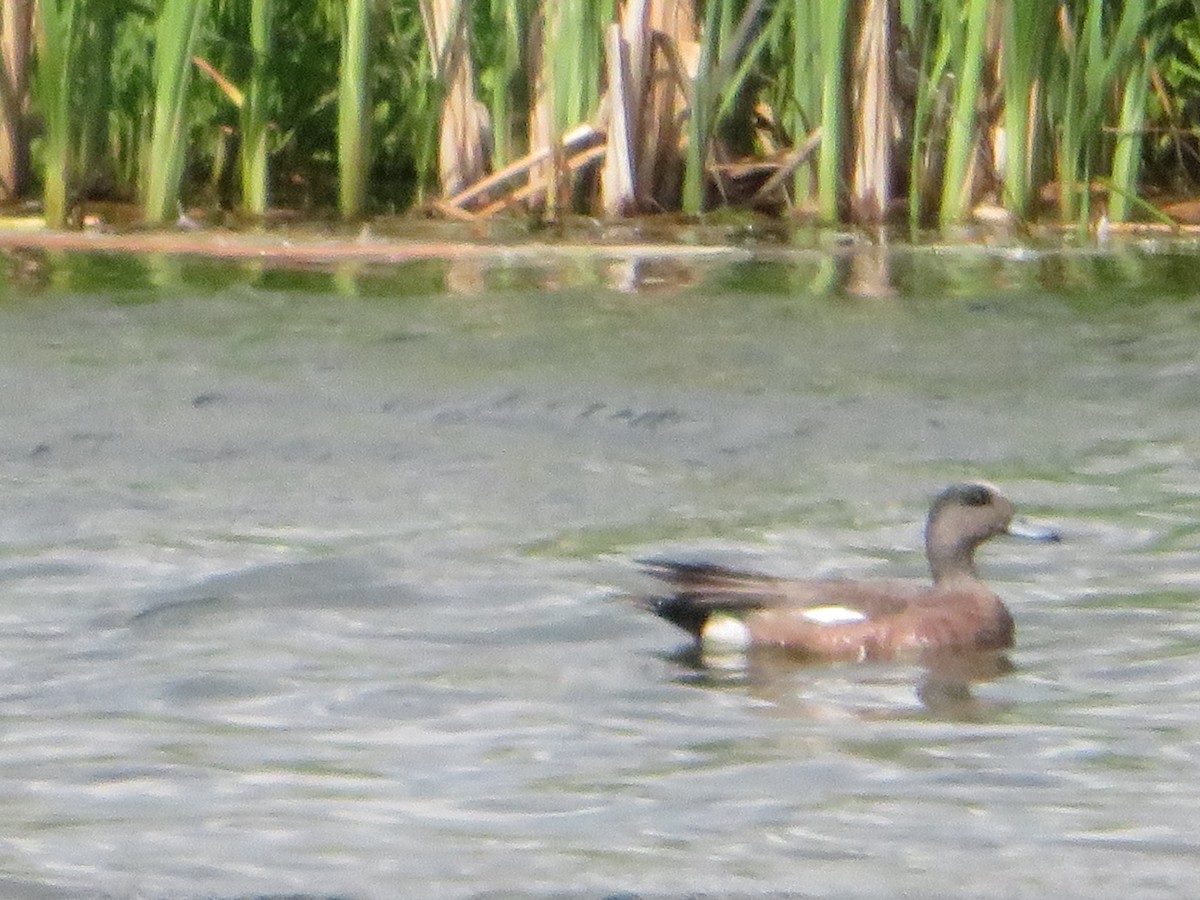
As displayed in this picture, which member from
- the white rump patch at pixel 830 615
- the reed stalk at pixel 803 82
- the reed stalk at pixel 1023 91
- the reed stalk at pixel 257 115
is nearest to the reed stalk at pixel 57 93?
the reed stalk at pixel 257 115

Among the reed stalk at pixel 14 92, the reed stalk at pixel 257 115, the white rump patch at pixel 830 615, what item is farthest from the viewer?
the reed stalk at pixel 14 92

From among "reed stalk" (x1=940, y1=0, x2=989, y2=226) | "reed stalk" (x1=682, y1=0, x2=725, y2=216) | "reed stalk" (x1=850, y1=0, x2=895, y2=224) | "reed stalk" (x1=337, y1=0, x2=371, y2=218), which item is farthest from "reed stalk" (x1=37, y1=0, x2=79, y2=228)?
"reed stalk" (x1=940, y1=0, x2=989, y2=226)

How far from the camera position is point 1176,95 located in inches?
458

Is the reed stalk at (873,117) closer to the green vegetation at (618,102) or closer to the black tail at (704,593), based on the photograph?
the green vegetation at (618,102)

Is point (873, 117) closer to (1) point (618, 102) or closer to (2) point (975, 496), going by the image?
(1) point (618, 102)

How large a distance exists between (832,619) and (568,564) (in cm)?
83

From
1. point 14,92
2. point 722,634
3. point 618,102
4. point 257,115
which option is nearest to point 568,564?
point 722,634

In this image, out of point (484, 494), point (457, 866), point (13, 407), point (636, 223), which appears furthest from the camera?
point (636, 223)

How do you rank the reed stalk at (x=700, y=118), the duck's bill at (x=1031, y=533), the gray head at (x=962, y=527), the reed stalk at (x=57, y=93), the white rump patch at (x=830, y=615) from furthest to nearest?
the reed stalk at (x=700, y=118) < the reed stalk at (x=57, y=93) < the duck's bill at (x=1031, y=533) < the gray head at (x=962, y=527) < the white rump patch at (x=830, y=615)

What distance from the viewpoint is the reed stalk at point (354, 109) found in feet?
35.2

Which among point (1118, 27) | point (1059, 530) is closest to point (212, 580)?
point (1059, 530)

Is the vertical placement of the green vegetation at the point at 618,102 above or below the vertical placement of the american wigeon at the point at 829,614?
above

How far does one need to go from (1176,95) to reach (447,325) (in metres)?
3.60

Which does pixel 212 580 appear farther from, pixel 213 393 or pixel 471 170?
pixel 471 170
